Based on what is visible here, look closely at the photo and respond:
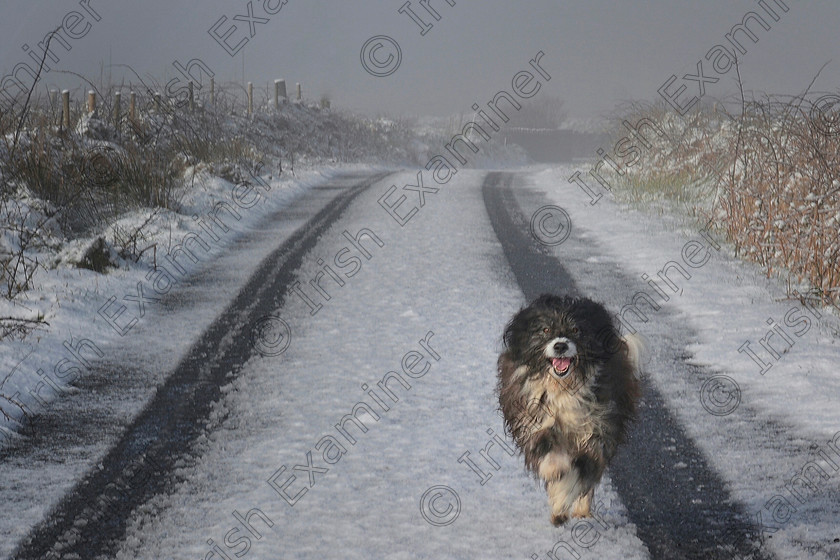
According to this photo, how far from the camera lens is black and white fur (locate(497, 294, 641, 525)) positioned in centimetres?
355

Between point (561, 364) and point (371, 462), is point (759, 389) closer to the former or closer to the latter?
point (561, 364)

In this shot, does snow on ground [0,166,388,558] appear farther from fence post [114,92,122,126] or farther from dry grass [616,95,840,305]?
dry grass [616,95,840,305]

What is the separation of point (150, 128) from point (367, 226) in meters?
6.90

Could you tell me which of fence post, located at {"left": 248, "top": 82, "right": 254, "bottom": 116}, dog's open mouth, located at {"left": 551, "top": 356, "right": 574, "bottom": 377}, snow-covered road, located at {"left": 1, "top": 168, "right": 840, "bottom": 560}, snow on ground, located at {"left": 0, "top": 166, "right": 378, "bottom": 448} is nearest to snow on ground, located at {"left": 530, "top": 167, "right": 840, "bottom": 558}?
snow-covered road, located at {"left": 1, "top": 168, "right": 840, "bottom": 560}

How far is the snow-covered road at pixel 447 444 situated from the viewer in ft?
11.6

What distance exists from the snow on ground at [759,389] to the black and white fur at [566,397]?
859mm

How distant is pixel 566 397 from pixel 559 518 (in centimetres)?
58

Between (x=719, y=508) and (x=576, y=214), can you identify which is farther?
(x=576, y=214)

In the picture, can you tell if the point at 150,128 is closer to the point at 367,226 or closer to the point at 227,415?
the point at 367,226

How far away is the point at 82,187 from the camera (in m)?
11.2

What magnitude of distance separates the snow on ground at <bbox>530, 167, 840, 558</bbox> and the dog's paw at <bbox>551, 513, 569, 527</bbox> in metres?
0.89

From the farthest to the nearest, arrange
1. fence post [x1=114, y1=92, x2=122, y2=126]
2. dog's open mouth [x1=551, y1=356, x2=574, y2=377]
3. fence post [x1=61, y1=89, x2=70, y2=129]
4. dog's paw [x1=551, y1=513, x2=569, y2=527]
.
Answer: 1. fence post [x1=61, y1=89, x2=70, y2=129]
2. fence post [x1=114, y1=92, x2=122, y2=126]
3. dog's paw [x1=551, y1=513, x2=569, y2=527]
4. dog's open mouth [x1=551, y1=356, x2=574, y2=377]

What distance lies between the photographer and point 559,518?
12.0 ft

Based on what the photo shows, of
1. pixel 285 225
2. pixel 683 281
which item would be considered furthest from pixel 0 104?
pixel 683 281
